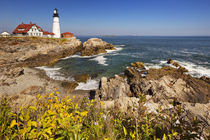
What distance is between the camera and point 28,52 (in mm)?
33438

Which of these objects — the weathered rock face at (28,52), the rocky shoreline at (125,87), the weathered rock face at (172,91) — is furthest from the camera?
the weathered rock face at (28,52)

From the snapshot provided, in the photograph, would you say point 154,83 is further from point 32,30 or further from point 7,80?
Result: point 32,30

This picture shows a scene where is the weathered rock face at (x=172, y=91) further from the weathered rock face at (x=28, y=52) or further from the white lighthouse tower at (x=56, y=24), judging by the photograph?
the white lighthouse tower at (x=56, y=24)

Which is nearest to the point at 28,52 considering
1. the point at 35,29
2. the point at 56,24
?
the point at 35,29

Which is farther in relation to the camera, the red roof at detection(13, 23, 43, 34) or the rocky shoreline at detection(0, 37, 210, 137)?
the red roof at detection(13, 23, 43, 34)

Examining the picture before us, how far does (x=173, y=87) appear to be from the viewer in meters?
11.9

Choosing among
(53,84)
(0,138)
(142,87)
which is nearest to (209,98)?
(142,87)

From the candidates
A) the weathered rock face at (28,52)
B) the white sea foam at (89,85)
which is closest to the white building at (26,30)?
the weathered rock face at (28,52)

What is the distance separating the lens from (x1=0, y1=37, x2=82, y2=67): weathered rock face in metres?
29.1

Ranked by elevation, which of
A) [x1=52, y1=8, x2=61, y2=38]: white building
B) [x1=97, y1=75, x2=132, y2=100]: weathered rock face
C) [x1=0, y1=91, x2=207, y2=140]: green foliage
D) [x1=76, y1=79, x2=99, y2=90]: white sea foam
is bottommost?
[x1=76, y1=79, x2=99, y2=90]: white sea foam

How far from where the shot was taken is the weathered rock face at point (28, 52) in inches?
1147

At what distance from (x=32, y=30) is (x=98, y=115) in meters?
60.3

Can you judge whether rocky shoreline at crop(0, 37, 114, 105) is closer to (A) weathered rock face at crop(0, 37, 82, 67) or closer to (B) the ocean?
(A) weathered rock face at crop(0, 37, 82, 67)

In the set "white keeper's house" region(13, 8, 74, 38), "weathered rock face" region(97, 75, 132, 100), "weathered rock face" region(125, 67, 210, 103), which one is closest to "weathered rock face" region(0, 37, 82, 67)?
"white keeper's house" region(13, 8, 74, 38)
